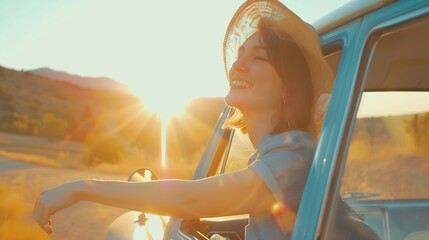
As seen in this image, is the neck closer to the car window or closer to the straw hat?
the straw hat

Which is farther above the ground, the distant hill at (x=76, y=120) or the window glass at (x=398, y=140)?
the distant hill at (x=76, y=120)

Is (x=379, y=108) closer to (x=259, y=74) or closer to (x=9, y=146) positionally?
(x=259, y=74)

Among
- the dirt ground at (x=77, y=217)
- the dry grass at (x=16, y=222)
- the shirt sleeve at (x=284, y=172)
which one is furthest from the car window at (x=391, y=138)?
the dry grass at (x=16, y=222)

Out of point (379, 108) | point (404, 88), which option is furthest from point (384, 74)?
point (404, 88)

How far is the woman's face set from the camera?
6.75 feet

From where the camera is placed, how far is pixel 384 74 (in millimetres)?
2250

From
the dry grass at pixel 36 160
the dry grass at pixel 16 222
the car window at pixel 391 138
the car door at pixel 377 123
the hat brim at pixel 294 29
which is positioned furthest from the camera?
the dry grass at pixel 36 160

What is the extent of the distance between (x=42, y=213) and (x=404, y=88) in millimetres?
1517

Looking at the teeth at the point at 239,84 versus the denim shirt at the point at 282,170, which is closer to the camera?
the denim shirt at the point at 282,170

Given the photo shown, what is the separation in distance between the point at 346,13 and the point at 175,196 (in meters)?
0.71

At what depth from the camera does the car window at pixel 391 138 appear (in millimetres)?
1690

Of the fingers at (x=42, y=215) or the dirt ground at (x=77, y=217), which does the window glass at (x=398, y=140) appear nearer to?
the fingers at (x=42, y=215)

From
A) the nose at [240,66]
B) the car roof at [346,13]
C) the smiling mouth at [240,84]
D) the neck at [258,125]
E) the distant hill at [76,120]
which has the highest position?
the distant hill at [76,120]

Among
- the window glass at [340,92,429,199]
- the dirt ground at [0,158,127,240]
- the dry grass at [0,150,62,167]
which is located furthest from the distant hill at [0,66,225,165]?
the window glass at [340,92,429,199]
